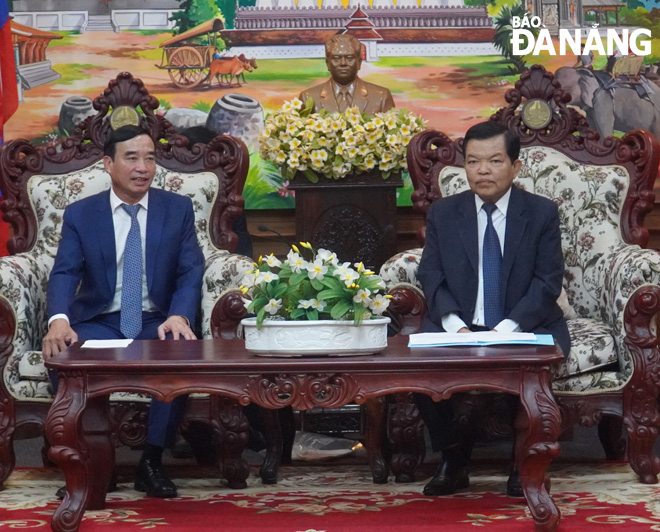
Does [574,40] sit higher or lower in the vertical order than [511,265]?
higher

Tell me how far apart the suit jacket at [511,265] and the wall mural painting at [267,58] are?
2.03m

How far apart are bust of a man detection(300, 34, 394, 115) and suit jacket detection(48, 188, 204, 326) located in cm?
120

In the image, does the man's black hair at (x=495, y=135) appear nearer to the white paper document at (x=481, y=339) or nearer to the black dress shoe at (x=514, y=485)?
the white paper document at (x=481, y=339)

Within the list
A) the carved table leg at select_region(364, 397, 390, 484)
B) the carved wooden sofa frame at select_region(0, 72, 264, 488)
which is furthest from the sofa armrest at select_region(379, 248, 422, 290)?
the carved wooden sofa frame at select_region(0, 72, 264, 488)

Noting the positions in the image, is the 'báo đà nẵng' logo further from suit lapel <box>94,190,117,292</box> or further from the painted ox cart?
suit lapel <box>94,190,117,292</box>

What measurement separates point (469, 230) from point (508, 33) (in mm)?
2315

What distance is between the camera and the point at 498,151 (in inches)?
133

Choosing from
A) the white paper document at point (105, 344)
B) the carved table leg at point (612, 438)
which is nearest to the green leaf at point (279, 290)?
the white paper document at point (105, 344)

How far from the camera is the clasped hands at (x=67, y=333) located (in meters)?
3.30

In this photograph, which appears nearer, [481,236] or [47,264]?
[481,236]

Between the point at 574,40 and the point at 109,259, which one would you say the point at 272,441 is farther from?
the point at 574,40

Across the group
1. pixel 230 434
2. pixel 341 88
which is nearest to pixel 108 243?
pixel 230 434

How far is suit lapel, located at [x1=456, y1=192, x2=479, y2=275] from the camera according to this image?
136 inches

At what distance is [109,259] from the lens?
364 cm
